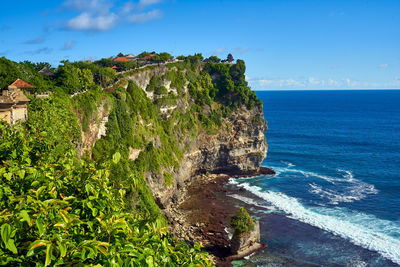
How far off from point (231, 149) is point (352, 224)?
101ft

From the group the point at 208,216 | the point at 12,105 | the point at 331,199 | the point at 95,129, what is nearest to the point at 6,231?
the point at 12,105

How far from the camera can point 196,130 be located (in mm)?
67625

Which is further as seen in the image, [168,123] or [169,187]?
[168,123]

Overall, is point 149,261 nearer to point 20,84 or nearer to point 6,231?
point 6,231

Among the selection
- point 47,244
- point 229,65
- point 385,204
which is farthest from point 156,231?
point 229,65

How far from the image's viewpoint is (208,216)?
1975 inches

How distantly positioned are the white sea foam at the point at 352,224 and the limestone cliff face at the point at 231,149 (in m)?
15.1

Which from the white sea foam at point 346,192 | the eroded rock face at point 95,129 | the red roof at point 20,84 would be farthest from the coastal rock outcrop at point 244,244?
the red roof at point 20,84

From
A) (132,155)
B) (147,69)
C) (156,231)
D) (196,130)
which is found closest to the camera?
(156,231)

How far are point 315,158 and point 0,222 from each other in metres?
86.0

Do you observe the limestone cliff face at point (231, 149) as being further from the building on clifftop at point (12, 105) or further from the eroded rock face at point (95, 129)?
the building on clifftop at point (12, 105)

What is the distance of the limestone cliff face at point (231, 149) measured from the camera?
66.1m

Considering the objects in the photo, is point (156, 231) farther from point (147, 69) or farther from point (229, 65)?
point (229, 65)

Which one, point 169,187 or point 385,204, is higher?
point 169,187
